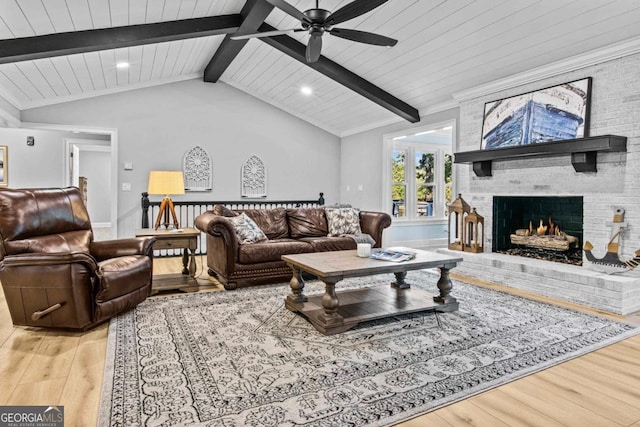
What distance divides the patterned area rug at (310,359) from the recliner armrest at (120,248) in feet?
1.77

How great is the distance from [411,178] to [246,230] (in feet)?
14.0

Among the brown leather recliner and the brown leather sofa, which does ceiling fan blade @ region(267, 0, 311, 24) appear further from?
the brown leather recliner

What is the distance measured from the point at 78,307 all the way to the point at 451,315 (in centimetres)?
287

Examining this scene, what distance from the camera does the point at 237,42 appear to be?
529 centimetres

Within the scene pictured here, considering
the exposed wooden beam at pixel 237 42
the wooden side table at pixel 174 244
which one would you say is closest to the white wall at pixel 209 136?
the exposed wooden beam at pixel 237 42

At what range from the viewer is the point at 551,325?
2975mm

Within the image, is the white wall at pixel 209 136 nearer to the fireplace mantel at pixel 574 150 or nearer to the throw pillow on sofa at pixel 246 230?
the throw pillow on sofa at pixel 246 230

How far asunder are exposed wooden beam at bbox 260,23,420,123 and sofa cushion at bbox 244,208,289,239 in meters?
2.16

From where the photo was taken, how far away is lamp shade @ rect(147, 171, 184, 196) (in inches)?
170

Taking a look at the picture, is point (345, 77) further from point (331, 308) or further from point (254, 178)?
point (331, 308)

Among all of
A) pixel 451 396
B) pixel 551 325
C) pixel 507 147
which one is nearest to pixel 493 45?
pixel 507 147

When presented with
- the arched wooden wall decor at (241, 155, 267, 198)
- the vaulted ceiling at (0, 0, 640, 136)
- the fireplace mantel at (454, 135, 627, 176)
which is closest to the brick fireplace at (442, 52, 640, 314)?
the fireplace mantel at (454, 135, 627, 176)

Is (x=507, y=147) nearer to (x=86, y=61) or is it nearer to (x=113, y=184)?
(x=86, y=61)

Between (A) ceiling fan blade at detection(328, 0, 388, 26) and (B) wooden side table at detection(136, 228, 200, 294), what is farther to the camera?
(B) wooden side table at detection(136, 228, 200, 294)
